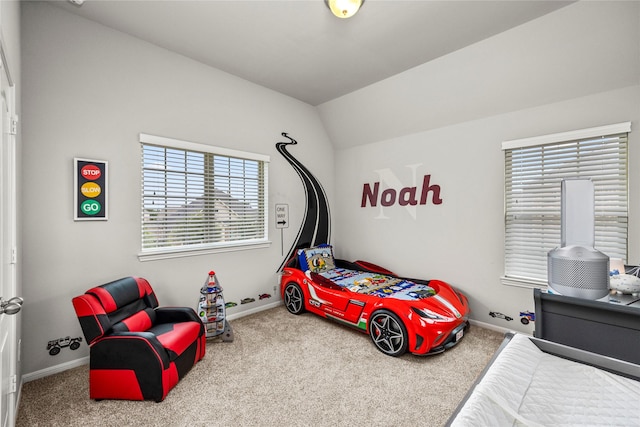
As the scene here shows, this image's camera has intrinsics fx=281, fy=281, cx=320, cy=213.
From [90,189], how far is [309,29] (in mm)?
2365

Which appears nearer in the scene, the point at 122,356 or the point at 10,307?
the point at 10,307

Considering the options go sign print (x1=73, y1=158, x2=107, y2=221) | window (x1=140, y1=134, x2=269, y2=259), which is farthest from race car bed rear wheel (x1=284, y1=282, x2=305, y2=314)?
go sign print (x1=73, y1=158, x2=107, y2=221)

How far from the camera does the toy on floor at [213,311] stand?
2849 mm

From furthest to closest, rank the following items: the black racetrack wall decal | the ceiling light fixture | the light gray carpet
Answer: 1. the black racetrack wall decal
2. the ceiling light fixture
3. the light gray carpet

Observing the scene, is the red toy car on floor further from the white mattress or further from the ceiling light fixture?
the ceiling light fixture

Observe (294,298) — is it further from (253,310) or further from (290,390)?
(290,390)

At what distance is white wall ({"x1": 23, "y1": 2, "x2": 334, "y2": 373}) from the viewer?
2193mm

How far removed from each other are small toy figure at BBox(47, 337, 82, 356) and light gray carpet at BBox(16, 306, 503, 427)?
0.62 ft

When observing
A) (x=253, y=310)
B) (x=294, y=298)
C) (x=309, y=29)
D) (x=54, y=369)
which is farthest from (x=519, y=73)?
(x=54, y=369)

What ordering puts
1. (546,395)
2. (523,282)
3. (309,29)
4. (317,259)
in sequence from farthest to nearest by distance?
(317,259), (523,282), (309,29), (546,395)

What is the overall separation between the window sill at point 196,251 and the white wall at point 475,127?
1539 mm

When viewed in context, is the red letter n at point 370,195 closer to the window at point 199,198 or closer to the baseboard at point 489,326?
the window at point 199,198

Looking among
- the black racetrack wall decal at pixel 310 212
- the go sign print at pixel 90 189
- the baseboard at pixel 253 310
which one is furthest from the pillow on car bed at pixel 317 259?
the go sign print at pixel 90 189

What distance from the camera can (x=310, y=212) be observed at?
4.28m
